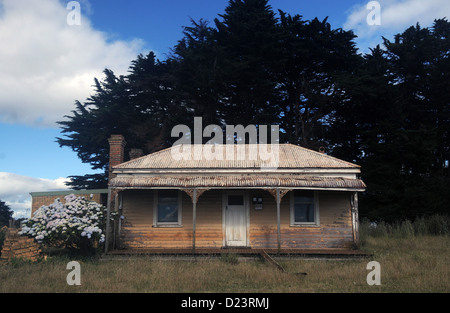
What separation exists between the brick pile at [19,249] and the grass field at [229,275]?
566mm

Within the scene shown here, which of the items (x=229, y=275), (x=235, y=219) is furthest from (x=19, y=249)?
(x=235, y=219)

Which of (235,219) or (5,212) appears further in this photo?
(5,212)

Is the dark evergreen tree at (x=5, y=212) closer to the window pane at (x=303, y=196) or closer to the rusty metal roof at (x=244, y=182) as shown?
the rusty metal roof at (x=244, y=182)

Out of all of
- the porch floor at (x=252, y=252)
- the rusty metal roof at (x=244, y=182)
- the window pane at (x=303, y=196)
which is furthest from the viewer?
the window pane at (x=303, y=196)

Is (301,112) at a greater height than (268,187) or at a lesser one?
greater

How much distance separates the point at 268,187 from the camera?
43.1 feet

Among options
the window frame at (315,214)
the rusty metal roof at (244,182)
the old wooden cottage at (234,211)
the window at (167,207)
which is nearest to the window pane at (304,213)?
the old wooden cottage at (234,211)

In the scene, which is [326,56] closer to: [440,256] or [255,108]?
Answer: [255,108]

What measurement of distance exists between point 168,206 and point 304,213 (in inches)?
216

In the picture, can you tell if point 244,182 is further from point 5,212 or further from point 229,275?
point 5,212

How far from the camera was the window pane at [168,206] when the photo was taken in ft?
47.8

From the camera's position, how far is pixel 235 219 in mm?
14422

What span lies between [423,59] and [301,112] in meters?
11.3

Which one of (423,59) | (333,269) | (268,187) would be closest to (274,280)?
(333,269)
